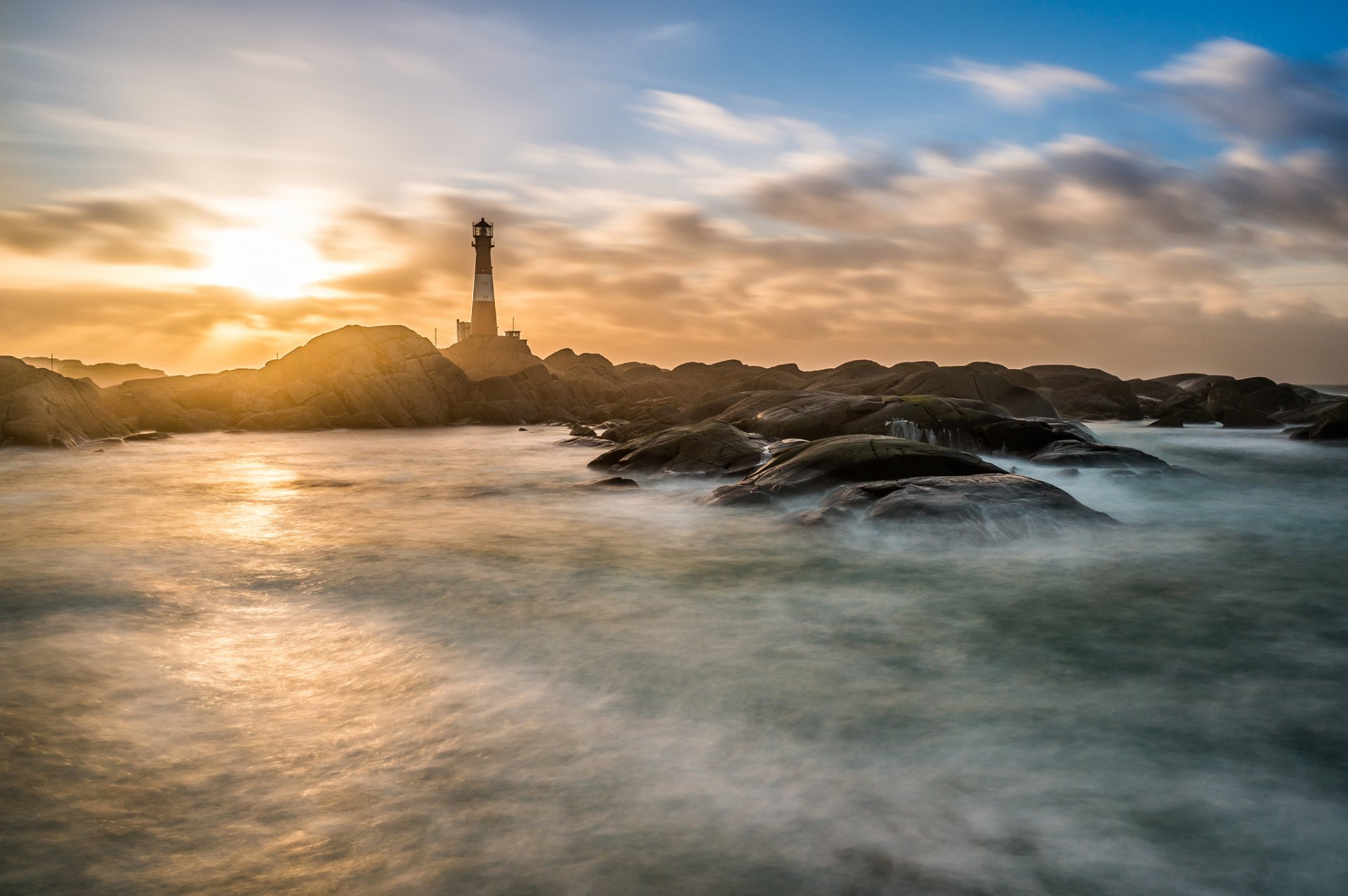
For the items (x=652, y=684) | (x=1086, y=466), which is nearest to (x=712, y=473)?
(x=1086, y=466)

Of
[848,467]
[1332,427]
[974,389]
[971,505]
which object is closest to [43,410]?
[848,467]

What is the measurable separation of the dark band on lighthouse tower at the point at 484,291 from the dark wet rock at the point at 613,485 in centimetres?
6187

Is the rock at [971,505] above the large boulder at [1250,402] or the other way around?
the other way around

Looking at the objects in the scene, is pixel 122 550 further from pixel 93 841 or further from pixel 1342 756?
pixel 1342 756

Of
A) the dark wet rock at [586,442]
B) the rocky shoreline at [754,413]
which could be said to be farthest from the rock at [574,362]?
the dark wet rock at [586,442]

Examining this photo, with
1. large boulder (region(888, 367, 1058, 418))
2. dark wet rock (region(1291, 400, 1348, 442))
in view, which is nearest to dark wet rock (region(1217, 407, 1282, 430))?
large boulder (region(888, 367, 1058, 418))

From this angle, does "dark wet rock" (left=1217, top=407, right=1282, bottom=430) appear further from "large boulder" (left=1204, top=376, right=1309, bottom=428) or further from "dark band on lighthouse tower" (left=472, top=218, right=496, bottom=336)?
"dark band on lighthouse tower" (left=472, top=218, right=496, bottom=336)

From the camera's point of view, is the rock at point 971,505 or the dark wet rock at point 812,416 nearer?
the rock at point 971,505

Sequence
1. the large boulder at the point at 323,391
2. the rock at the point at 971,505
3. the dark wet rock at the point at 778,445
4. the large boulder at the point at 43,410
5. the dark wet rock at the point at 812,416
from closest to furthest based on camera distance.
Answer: the rock at the point at 971,505 → the dark wet rock at the point at 778,445 → the dark wet rock at the point at 812,416 → the large boulder at the point at 43,410 → the large boulder at the point at 323,391

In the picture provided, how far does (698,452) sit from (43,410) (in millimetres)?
30831

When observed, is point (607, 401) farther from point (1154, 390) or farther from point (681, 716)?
point (681, 716)

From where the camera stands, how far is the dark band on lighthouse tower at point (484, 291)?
77125 millimetres

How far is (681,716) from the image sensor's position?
18.5ft

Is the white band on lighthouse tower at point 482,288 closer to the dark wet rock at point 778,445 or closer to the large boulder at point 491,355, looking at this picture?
the large boulder at point 491,355
